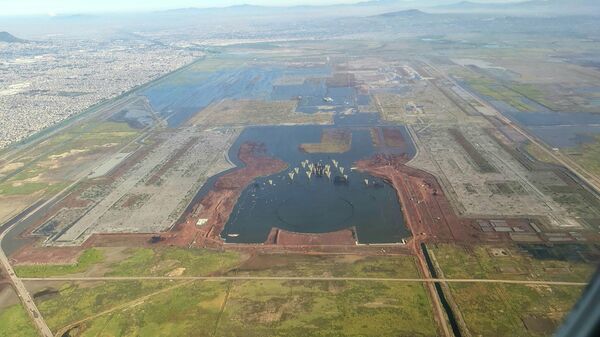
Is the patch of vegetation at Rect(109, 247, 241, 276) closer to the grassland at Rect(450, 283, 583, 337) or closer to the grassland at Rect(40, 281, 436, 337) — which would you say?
the grassland at Rect(40, 281, 436, 337)

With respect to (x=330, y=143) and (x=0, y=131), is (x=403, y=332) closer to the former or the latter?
(x=330, y=143)

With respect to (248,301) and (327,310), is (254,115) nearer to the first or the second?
(248,301)

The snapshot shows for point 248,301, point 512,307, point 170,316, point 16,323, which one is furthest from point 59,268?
point 512,307

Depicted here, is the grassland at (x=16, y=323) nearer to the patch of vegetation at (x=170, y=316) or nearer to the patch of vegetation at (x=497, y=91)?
the patch of vegetation at (x=170, y=316)

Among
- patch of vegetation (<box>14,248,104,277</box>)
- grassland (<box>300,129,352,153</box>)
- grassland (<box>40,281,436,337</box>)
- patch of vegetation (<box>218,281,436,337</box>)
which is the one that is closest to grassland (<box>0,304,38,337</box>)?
grassland (<box>40,281,436,337</box>)

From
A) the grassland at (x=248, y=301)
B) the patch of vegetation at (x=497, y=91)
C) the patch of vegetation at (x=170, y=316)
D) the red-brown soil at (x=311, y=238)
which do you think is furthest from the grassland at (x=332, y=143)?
the patch of vegetation at (x=497, y=91)

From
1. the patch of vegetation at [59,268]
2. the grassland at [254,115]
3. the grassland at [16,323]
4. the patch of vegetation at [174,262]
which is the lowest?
the grassland at [16,323]
